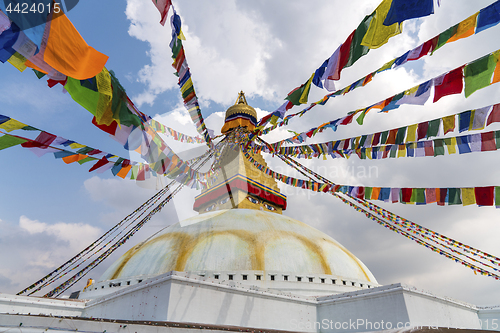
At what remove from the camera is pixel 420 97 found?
590 centimetres

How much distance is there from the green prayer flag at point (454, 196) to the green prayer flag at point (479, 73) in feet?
8.63

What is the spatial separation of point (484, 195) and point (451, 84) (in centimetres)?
281

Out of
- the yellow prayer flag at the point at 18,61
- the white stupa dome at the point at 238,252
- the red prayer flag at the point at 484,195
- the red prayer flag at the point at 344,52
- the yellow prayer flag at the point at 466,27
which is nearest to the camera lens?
the yellow prayer flag at the point at 18,61

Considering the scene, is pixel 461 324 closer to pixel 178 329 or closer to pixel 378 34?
pixel 178 329

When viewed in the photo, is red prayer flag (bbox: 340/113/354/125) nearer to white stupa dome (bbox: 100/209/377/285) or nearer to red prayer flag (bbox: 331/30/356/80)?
red prayer flag (bbox: 331/30/356/80)

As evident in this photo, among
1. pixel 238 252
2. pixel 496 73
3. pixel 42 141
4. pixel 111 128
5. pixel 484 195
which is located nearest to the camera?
pixel 496 73

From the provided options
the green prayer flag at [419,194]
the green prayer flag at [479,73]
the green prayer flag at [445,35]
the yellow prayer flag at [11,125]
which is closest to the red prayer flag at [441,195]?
the green prayer flag at [419,194]

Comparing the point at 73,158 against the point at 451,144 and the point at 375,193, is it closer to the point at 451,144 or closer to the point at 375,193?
the point at 375,193

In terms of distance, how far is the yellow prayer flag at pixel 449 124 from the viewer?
6.36 meters

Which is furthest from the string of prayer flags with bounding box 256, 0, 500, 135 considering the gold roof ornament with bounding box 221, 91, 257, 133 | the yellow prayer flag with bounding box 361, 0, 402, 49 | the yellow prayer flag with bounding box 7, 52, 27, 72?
the gold roof ornament with bounding box 221, 91, 257, 133

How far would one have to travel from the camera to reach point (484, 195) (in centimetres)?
630

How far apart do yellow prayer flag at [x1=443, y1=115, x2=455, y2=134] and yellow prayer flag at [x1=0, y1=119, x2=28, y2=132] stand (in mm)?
9825

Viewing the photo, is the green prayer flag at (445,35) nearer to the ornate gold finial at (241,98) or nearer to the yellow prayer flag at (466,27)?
the yellow prayer flag at (466,27)

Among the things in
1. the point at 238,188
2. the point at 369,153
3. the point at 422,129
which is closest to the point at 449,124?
the point at 422,129
